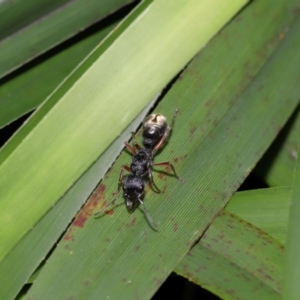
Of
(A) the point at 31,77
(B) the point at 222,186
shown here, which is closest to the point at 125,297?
(B) the point at 222,186

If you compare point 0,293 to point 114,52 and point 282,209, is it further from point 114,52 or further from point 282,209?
point 282,209

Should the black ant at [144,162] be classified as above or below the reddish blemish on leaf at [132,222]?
above

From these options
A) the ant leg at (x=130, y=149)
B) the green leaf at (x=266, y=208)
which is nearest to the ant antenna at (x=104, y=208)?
the ant leg at (x=130, y=149)

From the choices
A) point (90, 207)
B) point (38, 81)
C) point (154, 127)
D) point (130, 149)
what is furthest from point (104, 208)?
point (38, 81)

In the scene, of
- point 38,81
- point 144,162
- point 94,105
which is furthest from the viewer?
point 38,81

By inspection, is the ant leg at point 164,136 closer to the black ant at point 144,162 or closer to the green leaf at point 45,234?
the black ant at point 144,162

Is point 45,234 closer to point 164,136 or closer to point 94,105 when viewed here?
point 94,105
